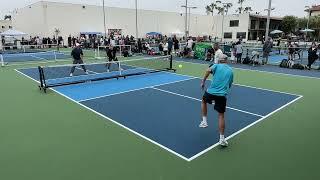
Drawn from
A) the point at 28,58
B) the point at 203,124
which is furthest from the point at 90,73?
the point at 28,58

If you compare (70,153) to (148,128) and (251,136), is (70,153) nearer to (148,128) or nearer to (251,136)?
(148,128)

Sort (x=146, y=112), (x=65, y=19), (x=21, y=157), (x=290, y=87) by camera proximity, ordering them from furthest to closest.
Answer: (x=65, y=19) → (x=290, y=87) → (x=146, y=112) → (x=21, y=157)

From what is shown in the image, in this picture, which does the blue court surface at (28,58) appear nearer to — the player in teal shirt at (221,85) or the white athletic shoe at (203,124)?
the white athletic shoe at (203,124)

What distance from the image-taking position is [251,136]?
6594 mm

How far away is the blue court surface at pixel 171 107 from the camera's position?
6.47 meters

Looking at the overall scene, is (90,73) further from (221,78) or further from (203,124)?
(221,78)

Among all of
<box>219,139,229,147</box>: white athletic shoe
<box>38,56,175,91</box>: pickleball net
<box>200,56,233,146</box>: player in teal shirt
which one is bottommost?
<box>219,139,229,147</box>: white athletic shoe

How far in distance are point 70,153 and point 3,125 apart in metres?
2.79

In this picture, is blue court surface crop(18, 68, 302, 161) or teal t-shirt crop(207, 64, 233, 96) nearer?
teal t-shirt crop(207, 64, 233, 96)

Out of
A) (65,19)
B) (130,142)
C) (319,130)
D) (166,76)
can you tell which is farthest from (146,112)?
(65,19)

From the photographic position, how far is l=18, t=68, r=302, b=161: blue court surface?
21.2ft

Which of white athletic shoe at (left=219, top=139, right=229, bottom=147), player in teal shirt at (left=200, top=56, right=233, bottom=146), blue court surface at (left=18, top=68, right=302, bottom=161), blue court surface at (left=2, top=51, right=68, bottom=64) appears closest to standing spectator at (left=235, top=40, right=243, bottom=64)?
blue court surface at (left=18, top=68, right=302, bottom=161)

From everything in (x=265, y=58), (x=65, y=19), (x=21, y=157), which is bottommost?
(x=21, y=157)

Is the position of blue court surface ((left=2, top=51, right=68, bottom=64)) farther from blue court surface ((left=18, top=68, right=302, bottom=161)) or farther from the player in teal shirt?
the player in teal shirt
